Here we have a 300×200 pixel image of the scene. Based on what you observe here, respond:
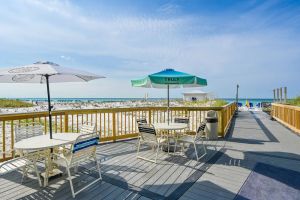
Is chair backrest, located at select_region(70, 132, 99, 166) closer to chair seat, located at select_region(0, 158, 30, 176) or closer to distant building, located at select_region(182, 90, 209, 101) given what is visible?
chair seat, located at select_region(0, 158, 30, 176)

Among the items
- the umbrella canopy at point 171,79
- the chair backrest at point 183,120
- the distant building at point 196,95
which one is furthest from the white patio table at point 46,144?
the distant building at point 196,95

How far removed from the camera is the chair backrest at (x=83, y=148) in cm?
300

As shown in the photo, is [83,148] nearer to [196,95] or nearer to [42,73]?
[42,73]


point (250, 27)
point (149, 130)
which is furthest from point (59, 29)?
point (250, 27)

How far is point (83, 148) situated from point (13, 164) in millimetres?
1122

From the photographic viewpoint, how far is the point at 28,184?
343 cm

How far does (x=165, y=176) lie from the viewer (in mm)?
3719

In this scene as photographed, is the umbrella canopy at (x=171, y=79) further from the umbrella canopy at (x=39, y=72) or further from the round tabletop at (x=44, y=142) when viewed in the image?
the round tabletop at (x=44, y=142)

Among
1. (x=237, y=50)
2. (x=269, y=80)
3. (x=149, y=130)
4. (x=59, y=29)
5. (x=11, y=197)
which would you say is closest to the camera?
(x=11, y=197)

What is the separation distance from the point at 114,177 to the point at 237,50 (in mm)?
14111

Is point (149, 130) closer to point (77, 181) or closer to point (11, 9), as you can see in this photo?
point (77, 181)

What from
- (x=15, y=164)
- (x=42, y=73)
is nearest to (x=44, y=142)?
(x=15, y=164)

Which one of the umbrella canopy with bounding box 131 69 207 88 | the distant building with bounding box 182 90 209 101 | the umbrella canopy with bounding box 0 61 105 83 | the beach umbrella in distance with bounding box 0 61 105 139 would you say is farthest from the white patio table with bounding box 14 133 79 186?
the distant building with bounding box 182 90 209 101

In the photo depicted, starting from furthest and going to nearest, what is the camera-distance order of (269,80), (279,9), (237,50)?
(269,80), (237,50), (279,9)
